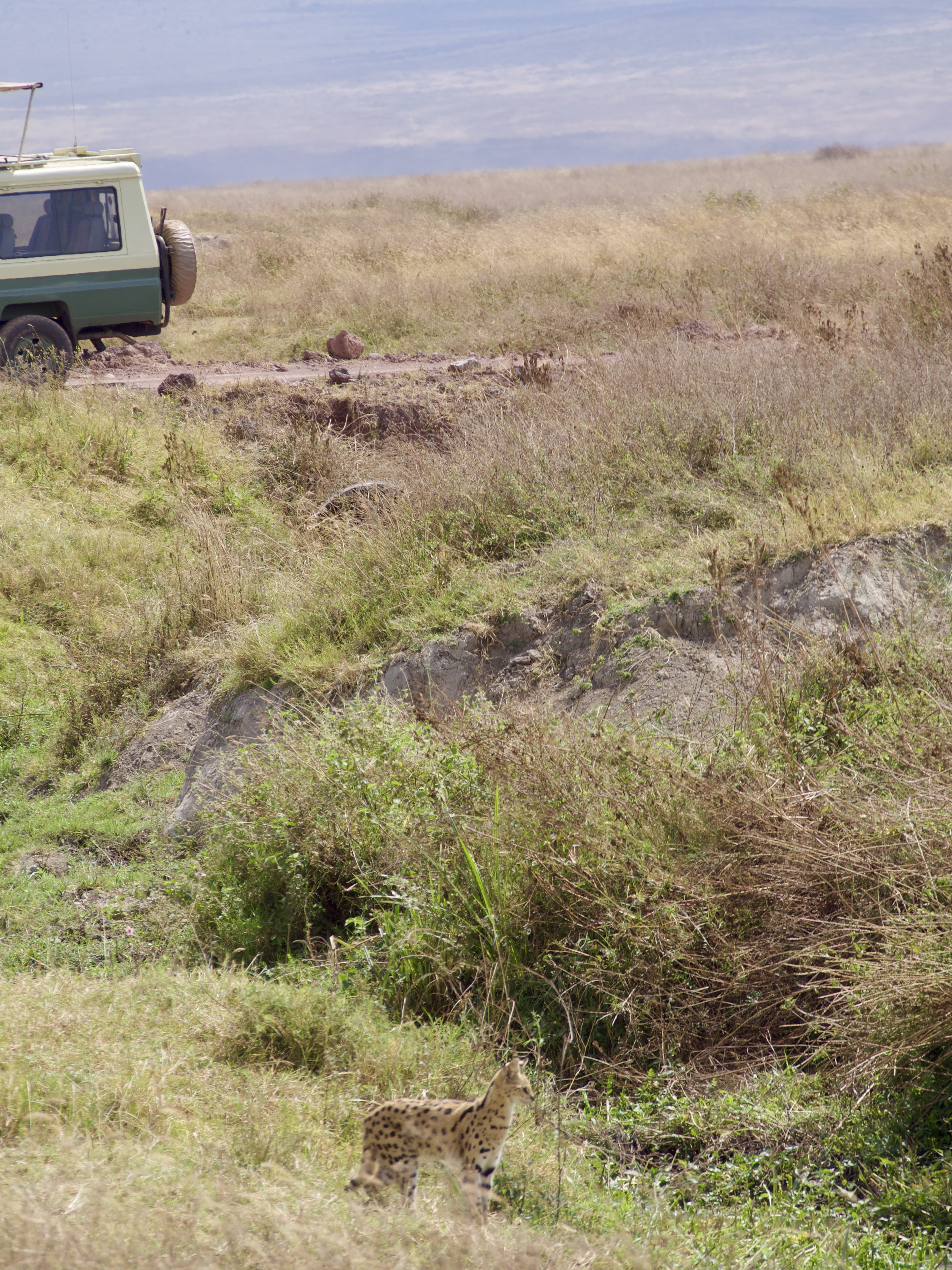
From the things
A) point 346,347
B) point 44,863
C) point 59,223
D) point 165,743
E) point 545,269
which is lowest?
point 44,863

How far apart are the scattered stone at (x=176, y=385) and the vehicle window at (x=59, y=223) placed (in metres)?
1.67

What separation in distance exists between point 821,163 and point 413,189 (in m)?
24.6

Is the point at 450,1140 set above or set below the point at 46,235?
below

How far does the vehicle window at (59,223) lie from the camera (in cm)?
1127

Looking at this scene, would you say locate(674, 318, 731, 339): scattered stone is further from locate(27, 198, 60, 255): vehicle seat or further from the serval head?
the serval head

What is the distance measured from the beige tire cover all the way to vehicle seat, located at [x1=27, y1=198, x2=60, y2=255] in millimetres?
1299

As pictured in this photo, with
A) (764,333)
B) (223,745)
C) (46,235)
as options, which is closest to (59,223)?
(46,235)

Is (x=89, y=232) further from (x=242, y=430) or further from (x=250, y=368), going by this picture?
(x=242, y=430)

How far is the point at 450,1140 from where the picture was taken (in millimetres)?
2592

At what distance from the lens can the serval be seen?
8.37 feet

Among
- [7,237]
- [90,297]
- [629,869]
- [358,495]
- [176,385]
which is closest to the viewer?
[629,869]

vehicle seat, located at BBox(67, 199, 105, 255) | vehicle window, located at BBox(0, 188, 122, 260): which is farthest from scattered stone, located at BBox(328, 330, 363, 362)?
vehicle seat, located at BBox(67, 199, 105, 255)

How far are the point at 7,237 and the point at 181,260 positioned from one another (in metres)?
1.92

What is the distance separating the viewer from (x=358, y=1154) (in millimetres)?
2850
